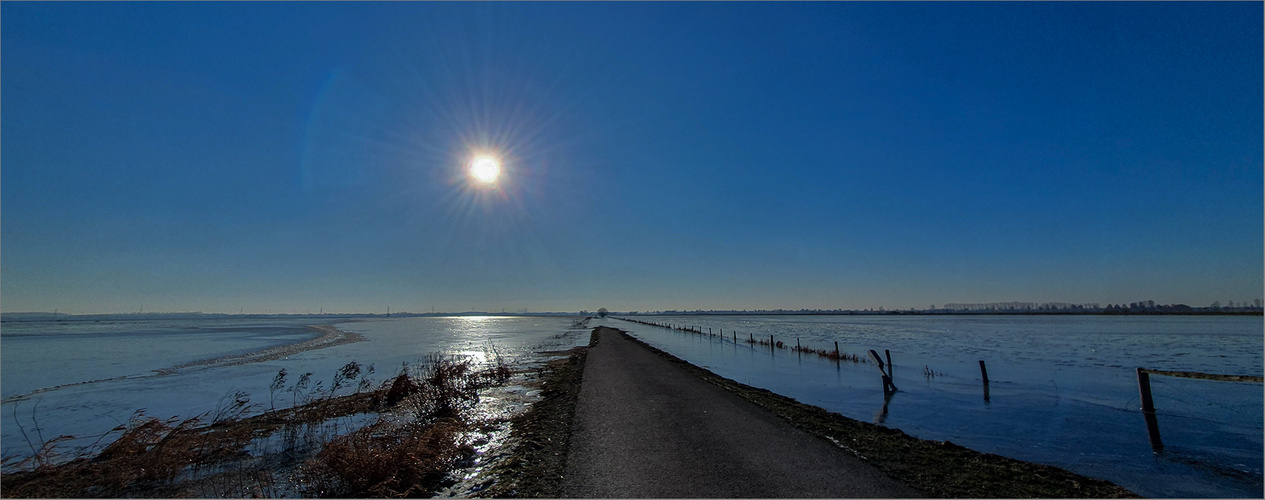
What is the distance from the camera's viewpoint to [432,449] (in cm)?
995

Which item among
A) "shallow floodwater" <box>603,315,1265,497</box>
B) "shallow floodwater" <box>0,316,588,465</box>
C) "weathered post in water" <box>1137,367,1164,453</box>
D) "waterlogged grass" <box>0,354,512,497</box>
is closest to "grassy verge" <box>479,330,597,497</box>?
"waterlogged grass" <box>0,354,512,497</box>

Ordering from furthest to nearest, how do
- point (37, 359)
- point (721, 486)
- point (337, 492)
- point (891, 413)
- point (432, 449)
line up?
point (37, 359) → point (891, 413) → point (432, 449) → point (337, 492) → point (721, 486)

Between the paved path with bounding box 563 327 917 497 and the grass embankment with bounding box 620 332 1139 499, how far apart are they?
497 millimetres

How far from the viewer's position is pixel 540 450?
10227mm

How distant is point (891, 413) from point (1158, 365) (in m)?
24.8

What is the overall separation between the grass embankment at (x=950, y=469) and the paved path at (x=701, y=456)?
50cm

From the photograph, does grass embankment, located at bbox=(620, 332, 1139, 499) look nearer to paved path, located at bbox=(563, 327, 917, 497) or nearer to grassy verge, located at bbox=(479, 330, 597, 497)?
paved path, located at bbox=(563, 327, 917, 497)

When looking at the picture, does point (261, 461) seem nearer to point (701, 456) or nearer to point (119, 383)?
point (701, 456)

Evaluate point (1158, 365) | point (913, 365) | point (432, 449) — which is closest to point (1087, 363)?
point (1158, 365)

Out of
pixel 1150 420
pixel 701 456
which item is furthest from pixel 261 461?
pixel 1150 420

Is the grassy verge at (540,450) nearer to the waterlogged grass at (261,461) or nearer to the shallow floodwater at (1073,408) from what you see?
the waterlogged grass at (261,461)

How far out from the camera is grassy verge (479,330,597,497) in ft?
26.5

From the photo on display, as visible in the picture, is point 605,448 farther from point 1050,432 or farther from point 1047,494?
point 1050,432

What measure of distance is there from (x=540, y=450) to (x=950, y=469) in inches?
304
